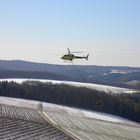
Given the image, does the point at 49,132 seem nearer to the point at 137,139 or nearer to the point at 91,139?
the point at 91,139

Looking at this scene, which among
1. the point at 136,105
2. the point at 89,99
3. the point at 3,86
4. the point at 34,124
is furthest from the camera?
the point at 3,86

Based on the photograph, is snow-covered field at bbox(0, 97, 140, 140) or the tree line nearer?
snow-covered field at bbox(0, 97, 140, 140)

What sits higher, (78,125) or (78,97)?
(78,97)

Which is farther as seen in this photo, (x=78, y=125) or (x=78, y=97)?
(x=78, y=97)

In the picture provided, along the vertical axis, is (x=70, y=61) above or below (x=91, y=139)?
above

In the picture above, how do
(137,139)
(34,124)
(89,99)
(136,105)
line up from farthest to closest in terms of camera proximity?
(89,99)
(136,105)
(137,139)
(34,124)

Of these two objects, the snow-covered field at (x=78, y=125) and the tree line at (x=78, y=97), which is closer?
the snow-covered field at (x=78, y=125)

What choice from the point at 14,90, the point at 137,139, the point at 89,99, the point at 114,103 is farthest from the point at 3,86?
the point at 137,139

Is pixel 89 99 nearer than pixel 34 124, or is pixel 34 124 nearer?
pixel 34 124
